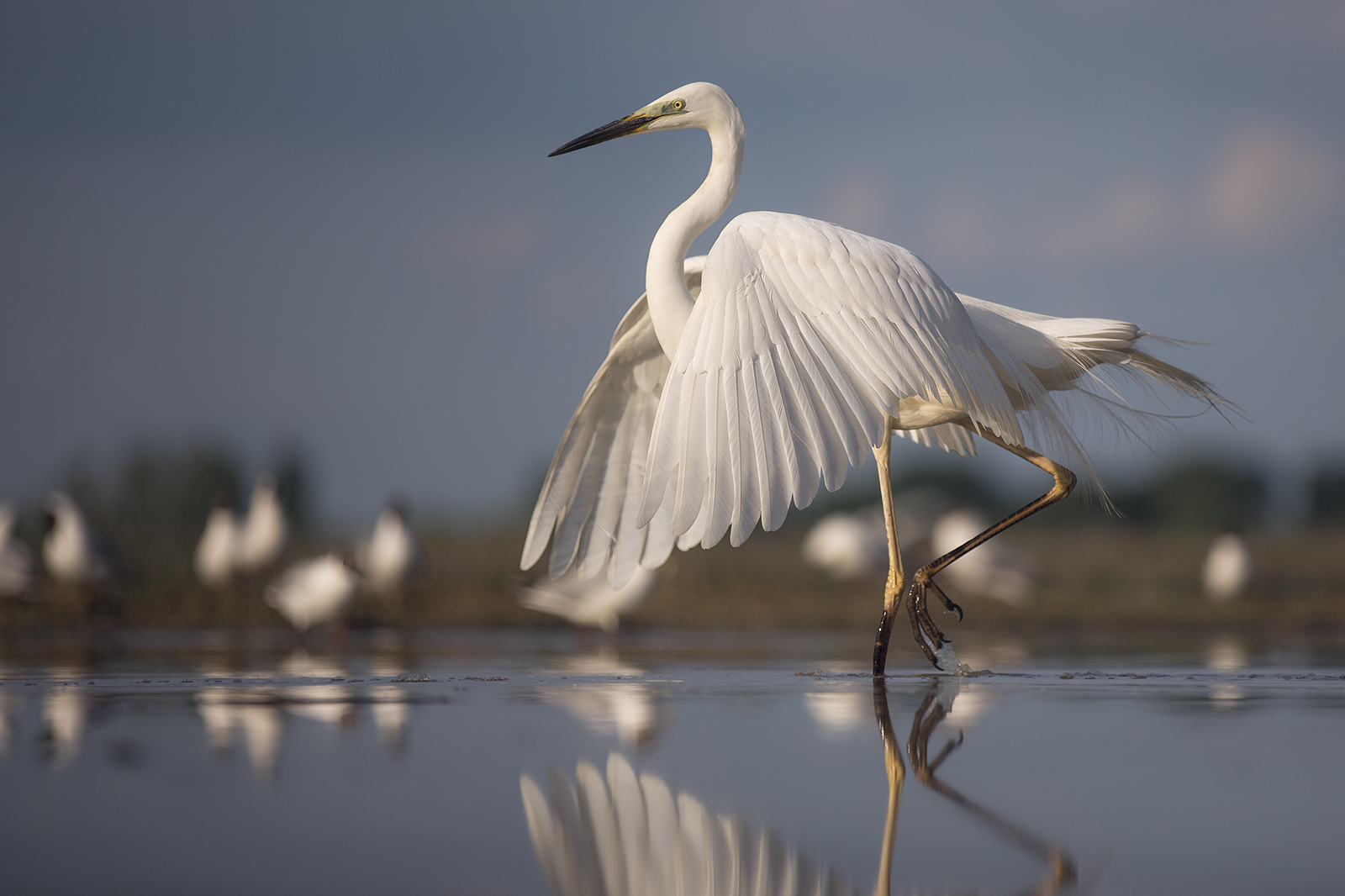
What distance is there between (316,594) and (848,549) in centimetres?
1002

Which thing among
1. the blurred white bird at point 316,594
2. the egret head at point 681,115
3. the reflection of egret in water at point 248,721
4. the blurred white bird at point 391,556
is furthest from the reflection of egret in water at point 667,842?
the blurred white bird at point 391,556

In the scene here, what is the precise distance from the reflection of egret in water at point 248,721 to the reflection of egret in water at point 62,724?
36 cm

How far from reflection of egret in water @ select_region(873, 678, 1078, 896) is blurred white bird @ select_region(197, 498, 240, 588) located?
13452 mm

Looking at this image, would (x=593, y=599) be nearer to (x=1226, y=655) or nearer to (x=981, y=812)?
(x=1226, y=655)

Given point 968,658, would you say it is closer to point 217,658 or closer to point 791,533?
point 217,658

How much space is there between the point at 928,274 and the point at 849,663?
2672mm

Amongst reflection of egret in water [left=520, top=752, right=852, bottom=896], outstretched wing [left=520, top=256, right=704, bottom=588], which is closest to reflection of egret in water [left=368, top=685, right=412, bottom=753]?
reflection of egret in water [left=520, top=752, right=852, bottom=896]

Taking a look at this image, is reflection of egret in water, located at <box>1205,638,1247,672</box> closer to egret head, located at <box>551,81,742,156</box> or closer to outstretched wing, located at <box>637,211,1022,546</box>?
outstretched wing, located at <box>637,211,1022,546</box>

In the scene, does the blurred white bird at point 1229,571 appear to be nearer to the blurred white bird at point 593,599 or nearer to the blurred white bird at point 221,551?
the blurred white bird at point 593,599

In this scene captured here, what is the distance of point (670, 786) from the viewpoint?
285 cm

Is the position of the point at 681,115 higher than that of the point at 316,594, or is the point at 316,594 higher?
the point at 681,115

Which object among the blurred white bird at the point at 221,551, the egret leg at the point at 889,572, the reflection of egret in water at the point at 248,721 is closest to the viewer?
the reflection of egret in water at the point at 248,721

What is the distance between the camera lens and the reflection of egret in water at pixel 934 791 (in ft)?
6.83

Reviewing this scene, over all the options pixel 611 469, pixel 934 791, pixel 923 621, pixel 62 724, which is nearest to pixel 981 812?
pixel 934 791
